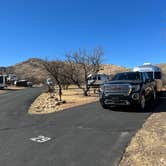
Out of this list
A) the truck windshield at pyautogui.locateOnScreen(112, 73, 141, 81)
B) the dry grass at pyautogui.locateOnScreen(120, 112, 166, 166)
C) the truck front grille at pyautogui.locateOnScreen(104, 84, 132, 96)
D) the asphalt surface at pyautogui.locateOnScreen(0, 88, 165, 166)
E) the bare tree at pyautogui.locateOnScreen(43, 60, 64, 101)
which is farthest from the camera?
the bare tree at pyautogui.locateOnScreen(43, 60, 64, 101)

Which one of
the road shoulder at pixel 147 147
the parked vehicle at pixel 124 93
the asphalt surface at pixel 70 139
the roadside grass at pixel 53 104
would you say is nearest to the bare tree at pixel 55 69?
the roadside grass at pixel 53 104

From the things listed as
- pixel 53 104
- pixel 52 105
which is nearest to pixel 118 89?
pixel 52 105

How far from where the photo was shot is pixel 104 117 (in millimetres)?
10828

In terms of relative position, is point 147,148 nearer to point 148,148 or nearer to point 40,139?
point 148,148

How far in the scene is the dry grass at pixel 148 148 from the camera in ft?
18.6

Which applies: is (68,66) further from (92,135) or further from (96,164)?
(96,164)

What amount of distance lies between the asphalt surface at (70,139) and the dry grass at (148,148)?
0.70ft

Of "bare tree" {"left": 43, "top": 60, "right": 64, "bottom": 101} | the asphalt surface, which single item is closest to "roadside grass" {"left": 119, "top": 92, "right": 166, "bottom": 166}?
the asphalt surface

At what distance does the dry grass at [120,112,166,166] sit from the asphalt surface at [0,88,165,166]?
21 cm

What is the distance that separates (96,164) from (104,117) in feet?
17.3

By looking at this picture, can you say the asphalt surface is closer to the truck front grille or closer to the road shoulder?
the road shoulder

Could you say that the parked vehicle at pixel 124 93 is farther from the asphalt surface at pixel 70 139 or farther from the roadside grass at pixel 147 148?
the roadside grass at pixel 147 148

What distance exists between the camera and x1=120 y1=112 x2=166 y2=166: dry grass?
5.68m

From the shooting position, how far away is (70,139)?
25.1ft
